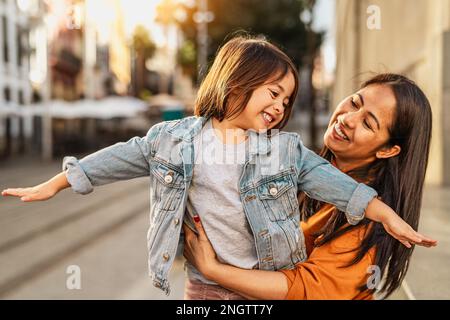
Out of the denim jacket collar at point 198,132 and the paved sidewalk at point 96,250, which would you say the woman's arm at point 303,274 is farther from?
the paved sidewalk at point 96,250

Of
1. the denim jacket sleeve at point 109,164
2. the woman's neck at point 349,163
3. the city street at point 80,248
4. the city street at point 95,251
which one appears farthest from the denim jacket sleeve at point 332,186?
the city street at point 80,248

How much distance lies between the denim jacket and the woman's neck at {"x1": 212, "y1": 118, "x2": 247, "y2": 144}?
0.04 meters

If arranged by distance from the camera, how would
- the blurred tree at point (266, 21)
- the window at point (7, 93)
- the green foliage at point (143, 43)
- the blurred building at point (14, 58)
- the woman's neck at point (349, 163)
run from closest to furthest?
the woman's neck at point (349, 163) < the blurred building at point (14, 58) < the window at point (7, 93) < the blurred tree at point (266, 21) < the green foliage at point (143, 43)

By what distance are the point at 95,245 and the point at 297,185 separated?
18.9 feet

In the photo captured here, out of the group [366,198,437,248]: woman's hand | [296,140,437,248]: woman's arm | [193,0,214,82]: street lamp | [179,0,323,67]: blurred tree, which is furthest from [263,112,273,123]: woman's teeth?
[179,0,323,67]: blurred tree

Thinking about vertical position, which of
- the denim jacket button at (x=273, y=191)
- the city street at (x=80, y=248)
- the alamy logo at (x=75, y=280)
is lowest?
the city street at (x=80, y=248)

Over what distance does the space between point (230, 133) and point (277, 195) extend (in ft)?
0.67

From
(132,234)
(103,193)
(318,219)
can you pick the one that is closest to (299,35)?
(103,193)

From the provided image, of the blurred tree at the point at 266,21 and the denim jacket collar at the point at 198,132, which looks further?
the blurred tree at the point at 266,21

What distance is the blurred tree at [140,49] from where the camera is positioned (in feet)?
206

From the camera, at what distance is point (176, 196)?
1.50 metres

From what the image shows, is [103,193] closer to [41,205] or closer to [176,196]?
[41,205]

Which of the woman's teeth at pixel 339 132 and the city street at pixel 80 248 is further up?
the woman's teeth at pixel 339 132

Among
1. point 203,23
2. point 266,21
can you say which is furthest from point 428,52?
point 203,23
